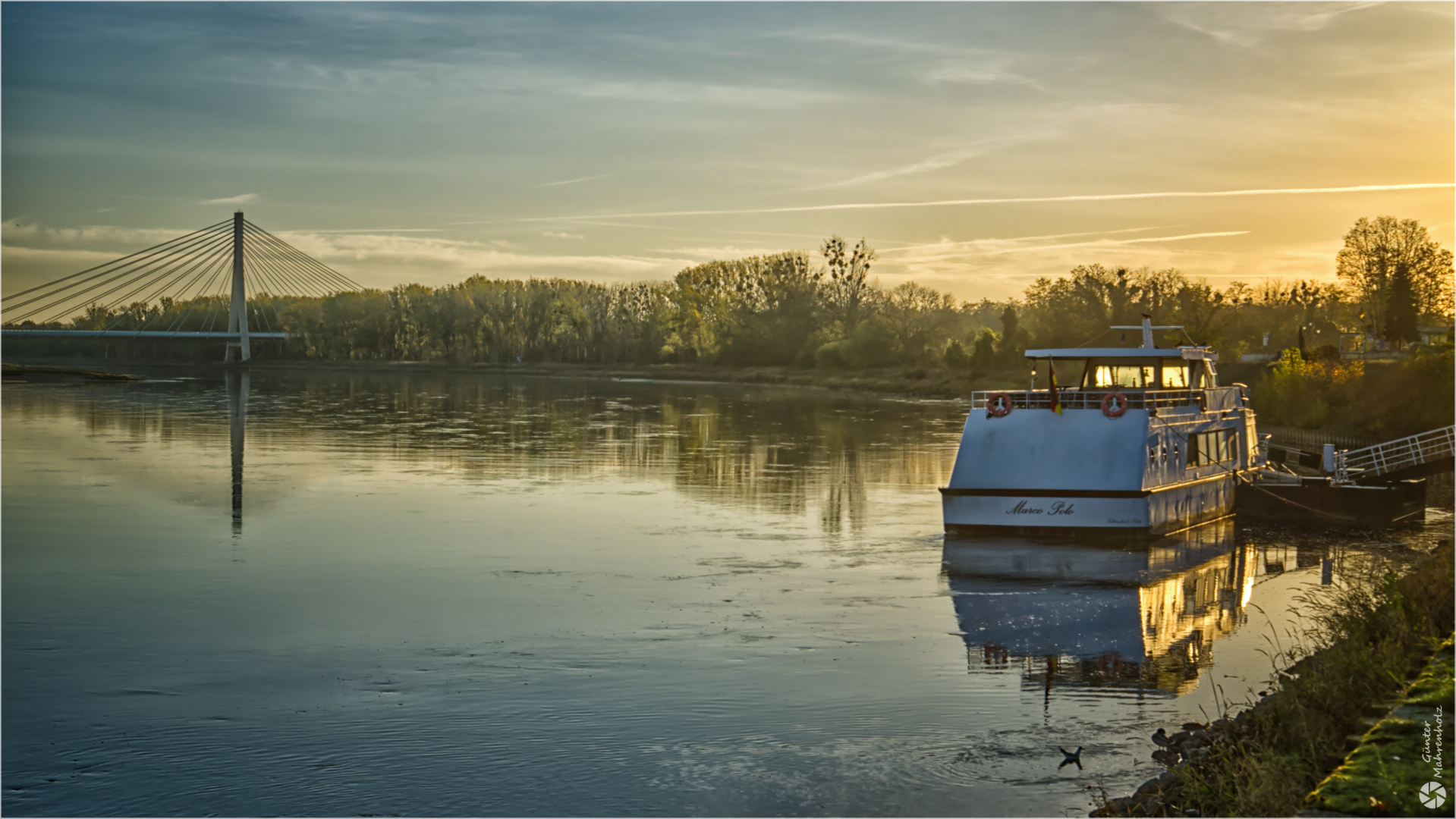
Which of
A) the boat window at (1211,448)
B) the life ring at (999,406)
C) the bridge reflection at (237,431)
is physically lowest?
the bridge reflection at (237,431)

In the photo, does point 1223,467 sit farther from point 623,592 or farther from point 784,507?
point 623,592

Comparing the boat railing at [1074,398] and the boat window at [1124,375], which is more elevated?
the boat window at [1124,375]

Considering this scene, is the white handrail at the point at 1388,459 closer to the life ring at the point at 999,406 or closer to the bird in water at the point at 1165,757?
the life ring at the point at 999,406

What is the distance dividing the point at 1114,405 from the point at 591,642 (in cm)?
1647

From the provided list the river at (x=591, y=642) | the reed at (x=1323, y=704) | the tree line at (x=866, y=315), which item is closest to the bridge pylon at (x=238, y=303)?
the tree line at (x=866, y=315)

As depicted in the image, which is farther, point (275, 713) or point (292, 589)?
point (292, 589)

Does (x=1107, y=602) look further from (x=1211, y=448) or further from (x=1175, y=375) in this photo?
(x=1211, y=448)

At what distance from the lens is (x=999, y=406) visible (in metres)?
30.7

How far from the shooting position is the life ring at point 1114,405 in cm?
3023

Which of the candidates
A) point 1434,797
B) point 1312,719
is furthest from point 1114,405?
point 1434,797

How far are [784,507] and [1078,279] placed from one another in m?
105

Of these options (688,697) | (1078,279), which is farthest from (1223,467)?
(1078,279)

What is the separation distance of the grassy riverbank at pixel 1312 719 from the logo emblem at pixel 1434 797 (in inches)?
4.4

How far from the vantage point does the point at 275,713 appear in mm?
15445
